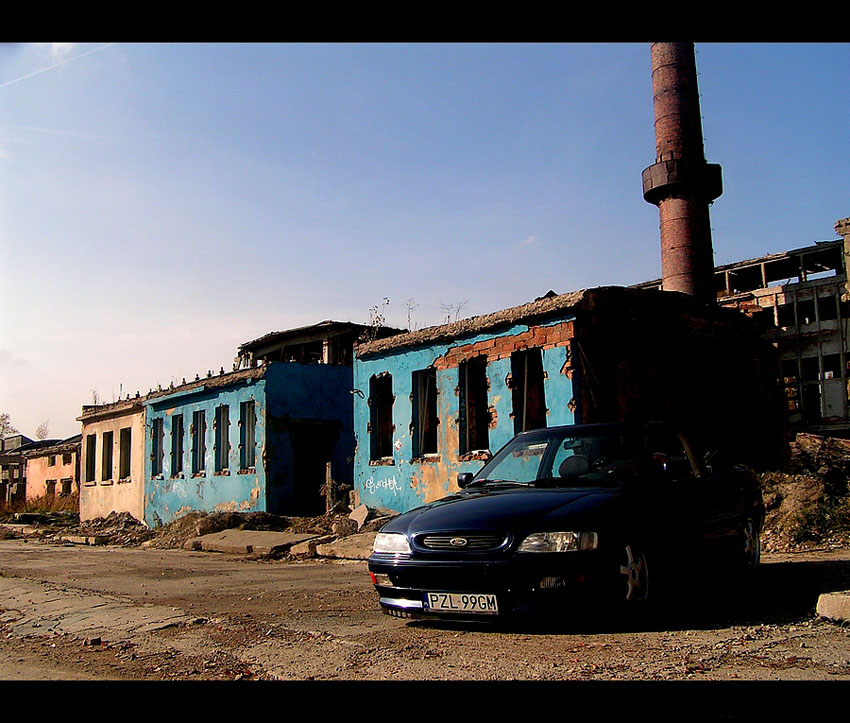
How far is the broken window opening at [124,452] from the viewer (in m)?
28.0

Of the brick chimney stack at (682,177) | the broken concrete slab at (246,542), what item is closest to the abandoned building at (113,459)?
the broken concrete slab at (246,542)

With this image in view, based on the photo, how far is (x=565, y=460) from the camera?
21.7 feet

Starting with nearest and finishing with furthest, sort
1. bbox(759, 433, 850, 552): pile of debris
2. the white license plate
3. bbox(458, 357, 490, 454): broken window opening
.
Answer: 1. the white license plate
2. bbox(759, 433, 850, 552): pile of debris
3. bbox(458, 357, 490, 454): broken window opening

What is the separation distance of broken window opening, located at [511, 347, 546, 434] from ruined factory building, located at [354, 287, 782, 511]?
0.02m

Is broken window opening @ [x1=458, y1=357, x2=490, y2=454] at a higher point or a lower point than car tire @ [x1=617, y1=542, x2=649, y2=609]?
higher

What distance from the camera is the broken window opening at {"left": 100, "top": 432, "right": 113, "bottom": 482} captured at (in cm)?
2903

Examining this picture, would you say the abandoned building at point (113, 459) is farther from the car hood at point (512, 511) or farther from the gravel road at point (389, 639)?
the car hood at point (512, 511)

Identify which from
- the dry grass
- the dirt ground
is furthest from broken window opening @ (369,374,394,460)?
the dry grass

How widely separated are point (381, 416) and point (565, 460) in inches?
476

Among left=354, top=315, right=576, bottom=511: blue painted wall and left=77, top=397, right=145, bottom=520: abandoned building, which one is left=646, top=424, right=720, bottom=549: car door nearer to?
left=354, top=315, right=576, bottom=511: blue painted wall

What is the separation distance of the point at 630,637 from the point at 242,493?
1739 cm

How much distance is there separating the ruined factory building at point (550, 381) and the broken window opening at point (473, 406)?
24 mm
